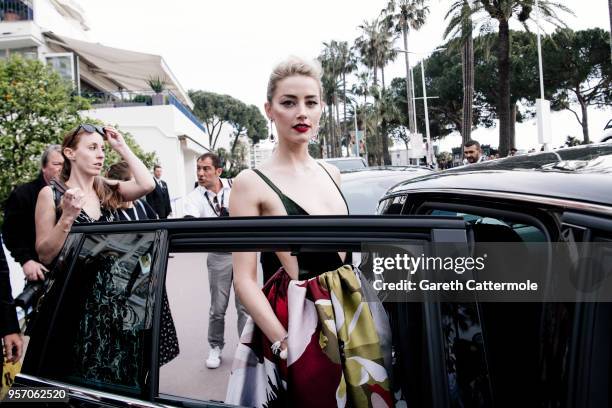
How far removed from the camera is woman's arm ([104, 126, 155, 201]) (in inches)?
127

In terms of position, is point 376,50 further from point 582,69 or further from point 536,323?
point 536,323

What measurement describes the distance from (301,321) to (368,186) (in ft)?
13.3

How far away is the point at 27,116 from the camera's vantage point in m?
8.69

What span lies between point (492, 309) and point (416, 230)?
0.32 m

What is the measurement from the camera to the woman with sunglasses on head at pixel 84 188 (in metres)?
2.91

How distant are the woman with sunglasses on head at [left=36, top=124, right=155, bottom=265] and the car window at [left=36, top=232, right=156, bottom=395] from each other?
1312mm

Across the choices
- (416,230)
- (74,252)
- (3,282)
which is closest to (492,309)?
(416,230)

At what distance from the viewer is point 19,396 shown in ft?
5.12

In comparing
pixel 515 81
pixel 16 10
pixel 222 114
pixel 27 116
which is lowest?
pixel 27 116

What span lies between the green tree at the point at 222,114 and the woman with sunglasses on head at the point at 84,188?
2708 inches

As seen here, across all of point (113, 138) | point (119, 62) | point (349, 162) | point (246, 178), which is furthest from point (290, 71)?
point (119, 62)

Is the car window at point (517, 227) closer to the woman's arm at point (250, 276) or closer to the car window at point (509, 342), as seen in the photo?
the car window at point (509, 342)

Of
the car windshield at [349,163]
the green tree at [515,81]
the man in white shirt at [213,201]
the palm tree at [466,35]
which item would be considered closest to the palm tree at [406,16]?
the green tree at [515,81]

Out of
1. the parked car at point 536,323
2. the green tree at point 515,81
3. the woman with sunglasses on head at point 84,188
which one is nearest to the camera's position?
the parked car at point 536,323
